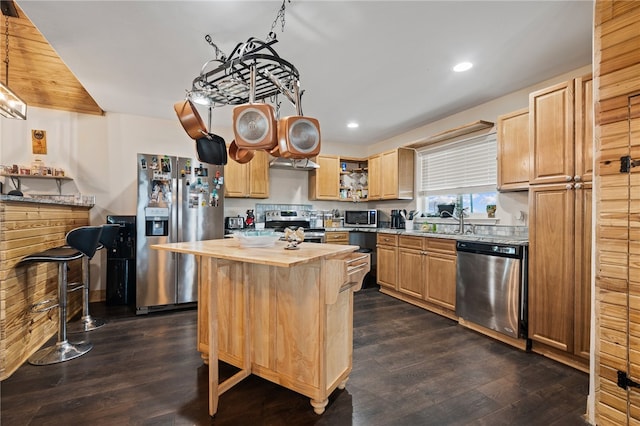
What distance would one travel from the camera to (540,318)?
2.41 meters

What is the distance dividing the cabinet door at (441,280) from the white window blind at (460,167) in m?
1.14

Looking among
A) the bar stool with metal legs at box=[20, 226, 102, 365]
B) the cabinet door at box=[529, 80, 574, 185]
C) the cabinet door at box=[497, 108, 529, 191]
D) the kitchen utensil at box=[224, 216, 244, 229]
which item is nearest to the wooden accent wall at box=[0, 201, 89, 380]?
the bar stool with metal legs at box=[20, 226, 102, 365]

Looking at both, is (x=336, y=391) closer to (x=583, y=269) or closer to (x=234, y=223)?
(x=583, y=269)

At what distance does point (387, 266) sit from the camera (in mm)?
4242

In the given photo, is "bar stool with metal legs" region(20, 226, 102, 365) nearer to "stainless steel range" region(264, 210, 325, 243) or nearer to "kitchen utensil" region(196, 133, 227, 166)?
"kitchen utensil" region(196, 133, 227, 166)

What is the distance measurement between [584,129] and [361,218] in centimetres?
336

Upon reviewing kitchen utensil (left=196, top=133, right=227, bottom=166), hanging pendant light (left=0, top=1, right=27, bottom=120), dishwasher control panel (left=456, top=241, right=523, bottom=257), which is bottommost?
dishwasher control panel (left=456, top=241, right=523, bottom=257)

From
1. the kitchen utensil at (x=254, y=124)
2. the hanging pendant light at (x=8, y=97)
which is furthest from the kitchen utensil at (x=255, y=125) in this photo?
the hanging pendant light at (x=8, y=97)

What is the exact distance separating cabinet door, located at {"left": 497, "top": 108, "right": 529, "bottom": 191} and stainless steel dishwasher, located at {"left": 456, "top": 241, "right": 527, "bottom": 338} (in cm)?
73

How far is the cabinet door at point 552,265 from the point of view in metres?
2.25

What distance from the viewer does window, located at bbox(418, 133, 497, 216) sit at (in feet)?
11.9

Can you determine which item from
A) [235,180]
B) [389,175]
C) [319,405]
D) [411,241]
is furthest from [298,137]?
[389,175]

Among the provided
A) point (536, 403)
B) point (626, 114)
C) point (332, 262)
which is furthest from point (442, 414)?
point (626, 114)

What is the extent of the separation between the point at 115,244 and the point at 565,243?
15.6ft
